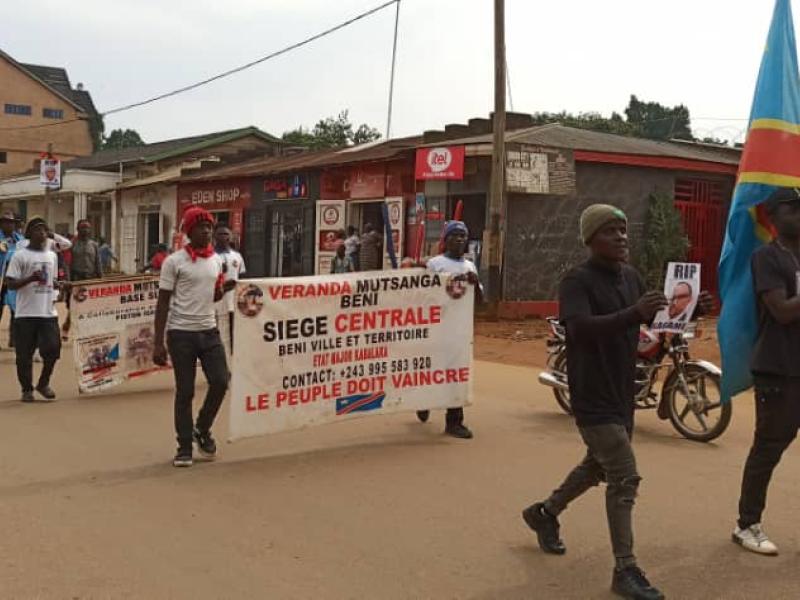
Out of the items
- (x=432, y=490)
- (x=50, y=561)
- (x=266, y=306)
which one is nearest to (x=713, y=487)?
(x=432, y=490)

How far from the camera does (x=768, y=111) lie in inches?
204

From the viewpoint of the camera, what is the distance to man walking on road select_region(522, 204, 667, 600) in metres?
3.83

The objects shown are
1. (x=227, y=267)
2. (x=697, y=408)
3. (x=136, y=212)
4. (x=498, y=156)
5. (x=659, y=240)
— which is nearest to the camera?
(x=697, y=408)

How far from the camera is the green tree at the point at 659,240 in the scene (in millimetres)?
18562

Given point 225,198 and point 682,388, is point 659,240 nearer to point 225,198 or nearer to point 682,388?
point 682,388

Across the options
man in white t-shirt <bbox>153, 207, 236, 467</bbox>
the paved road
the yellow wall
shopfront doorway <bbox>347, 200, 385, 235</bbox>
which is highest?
the yellow wall

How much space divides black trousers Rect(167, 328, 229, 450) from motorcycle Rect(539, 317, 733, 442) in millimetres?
2684

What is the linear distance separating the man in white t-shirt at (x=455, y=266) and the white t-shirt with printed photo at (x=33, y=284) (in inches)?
157

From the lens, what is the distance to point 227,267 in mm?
9461

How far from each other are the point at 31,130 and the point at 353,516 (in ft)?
204

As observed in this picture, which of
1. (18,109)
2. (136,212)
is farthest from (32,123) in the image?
(136,212)

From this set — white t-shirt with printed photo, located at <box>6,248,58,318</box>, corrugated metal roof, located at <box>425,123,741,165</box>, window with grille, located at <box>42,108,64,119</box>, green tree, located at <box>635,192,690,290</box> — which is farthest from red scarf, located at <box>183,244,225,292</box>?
window with grille, located at <box>42,108,64,119</box>

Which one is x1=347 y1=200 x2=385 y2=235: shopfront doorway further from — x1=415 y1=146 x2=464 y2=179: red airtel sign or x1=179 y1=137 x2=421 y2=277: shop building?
x1=415 y1=146 x2=464 y2=179: red airtel sign

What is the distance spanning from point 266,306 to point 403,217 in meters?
13.6
